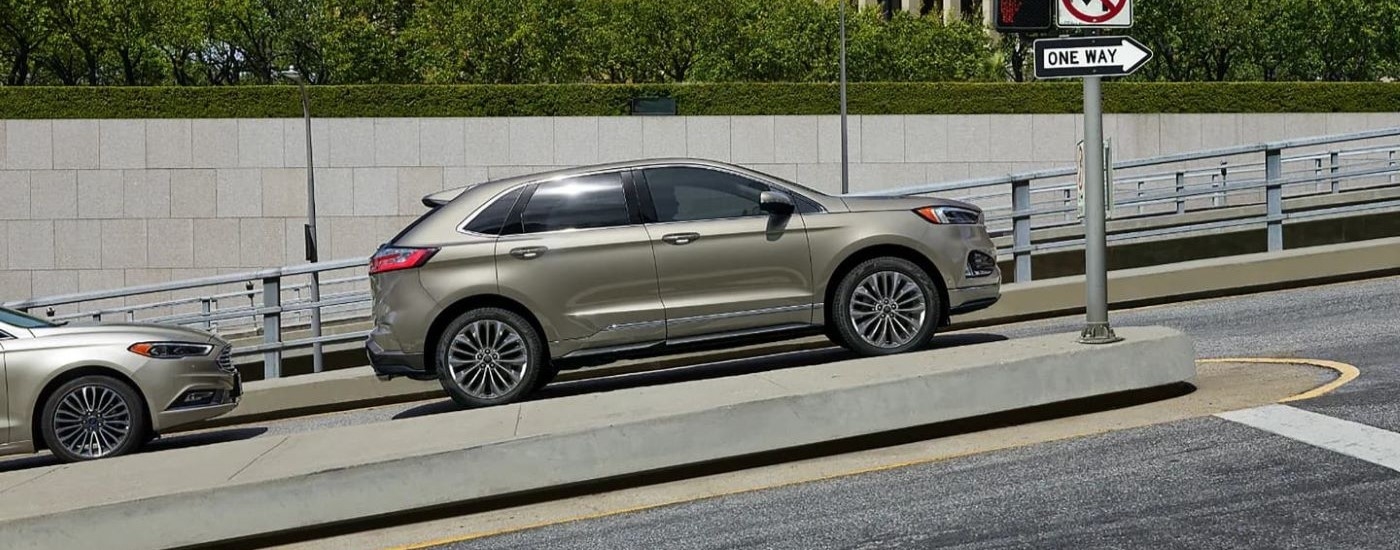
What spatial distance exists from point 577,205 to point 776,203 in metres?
1.44

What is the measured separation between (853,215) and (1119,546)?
5.05m

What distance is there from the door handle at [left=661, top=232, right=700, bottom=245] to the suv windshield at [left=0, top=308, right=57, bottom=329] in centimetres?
512

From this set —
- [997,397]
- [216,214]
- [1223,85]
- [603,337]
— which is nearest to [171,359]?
[603,337]

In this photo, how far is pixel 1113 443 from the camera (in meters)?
9.09

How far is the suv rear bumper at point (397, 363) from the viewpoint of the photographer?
1122cm

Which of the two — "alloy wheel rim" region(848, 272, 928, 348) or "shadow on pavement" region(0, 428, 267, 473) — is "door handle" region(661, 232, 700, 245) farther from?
"shadow on pavement" region(0, 428, 267, 473)

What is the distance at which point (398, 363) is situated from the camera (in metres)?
11.3

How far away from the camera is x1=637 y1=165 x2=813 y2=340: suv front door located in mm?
11469

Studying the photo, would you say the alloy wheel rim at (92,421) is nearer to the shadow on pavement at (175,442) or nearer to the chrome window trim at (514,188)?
the shadow on pavement at (175,442)

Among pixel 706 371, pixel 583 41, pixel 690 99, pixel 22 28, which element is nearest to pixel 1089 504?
pixel 706 371

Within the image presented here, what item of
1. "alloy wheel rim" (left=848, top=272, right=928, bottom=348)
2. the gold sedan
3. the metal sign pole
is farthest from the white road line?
the gold sedan

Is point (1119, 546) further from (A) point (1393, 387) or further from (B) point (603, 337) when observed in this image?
(B) point (603, 337)

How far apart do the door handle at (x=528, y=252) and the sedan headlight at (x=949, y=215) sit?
2.78 m

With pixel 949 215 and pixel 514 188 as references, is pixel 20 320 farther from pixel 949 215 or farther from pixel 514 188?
pixel 949 215
